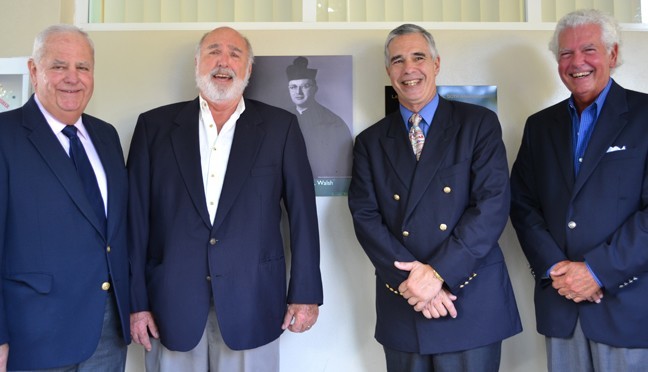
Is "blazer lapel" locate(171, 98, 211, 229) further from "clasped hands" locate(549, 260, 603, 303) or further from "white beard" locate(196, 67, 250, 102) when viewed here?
"clasped hands" locate(549, 260, 603, 303)

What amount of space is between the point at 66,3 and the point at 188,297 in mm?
1830

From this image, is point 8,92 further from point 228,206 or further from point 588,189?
point 588,189

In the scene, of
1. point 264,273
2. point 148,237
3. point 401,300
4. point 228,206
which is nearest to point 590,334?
point 401,300

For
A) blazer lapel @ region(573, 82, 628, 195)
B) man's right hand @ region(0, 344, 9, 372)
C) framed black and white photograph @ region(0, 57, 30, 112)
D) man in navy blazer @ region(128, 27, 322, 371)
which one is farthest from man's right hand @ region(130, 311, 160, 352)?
blazer lapel @ region(573, 82, 628, 195)

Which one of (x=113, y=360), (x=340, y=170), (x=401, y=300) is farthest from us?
(x=340, y=170)

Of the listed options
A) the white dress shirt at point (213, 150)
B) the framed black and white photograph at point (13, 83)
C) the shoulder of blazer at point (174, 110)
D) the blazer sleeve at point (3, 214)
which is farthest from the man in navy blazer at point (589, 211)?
the framed black and white photograph at point (13, 83)

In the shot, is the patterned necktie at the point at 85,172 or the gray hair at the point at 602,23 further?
the gray hair at the point at 602,23

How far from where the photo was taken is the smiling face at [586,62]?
7.41ft

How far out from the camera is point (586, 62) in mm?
2275

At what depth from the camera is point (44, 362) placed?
5.88 ft

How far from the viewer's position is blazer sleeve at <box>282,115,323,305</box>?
7.32 feet

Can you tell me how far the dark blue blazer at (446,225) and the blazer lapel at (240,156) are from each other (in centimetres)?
49

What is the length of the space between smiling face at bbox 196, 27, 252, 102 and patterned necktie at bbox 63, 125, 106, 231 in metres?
0.59

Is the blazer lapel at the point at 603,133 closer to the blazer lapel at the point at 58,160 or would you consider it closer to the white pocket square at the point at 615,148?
the white pocket square at the point at 615,148
